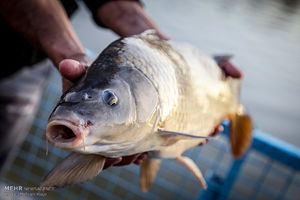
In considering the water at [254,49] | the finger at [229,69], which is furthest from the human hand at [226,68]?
the water at [254,49]

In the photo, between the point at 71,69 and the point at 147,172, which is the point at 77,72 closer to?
the point at 71,69

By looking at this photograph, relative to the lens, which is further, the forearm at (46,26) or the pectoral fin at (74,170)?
Answer: the forearm at (46,26)

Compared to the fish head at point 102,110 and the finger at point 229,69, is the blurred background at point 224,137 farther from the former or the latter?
the finger at point 229,69

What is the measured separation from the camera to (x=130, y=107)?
92 cm

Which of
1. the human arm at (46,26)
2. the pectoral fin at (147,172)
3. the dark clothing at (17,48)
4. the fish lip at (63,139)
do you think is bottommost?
the pectoral fin at (147,172)

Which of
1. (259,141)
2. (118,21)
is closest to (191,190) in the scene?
(259,141)

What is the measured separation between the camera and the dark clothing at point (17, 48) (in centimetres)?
184

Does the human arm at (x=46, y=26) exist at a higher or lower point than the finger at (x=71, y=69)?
lower

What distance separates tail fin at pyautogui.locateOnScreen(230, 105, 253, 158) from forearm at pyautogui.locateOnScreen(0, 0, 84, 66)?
108cm

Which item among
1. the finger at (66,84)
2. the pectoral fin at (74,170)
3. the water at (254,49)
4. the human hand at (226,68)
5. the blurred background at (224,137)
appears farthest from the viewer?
the water at (254,49)

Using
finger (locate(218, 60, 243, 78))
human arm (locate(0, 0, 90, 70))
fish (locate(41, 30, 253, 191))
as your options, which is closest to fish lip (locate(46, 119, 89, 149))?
fish (locate(41, 30, 253, 191))

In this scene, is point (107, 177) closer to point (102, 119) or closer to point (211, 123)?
point (211, 123)

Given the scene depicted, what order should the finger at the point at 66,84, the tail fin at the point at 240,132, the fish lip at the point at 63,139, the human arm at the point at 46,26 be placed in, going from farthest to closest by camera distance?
the tail fin at the point at 240,132 < the human arm at the point at 46,26 < the finger at the point at 66,84 < the fish lip at the point at 63,139

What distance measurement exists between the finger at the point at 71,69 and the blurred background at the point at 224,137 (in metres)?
0.06
